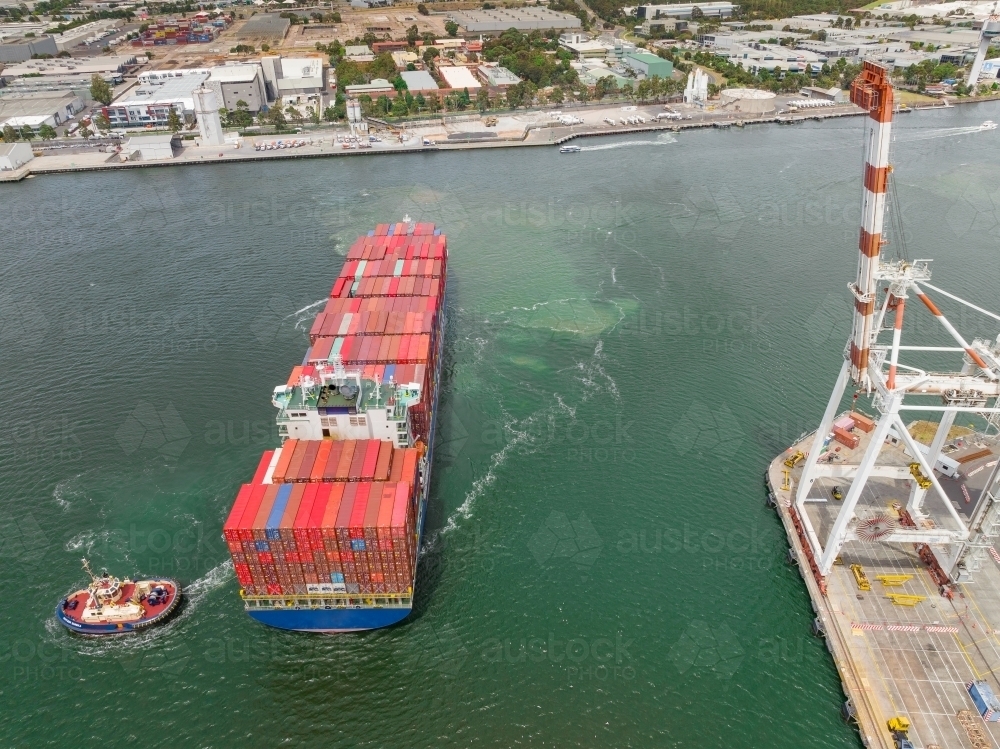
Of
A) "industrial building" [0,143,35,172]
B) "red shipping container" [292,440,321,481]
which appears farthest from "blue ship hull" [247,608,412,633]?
"industrial building" [0,143,35,172]

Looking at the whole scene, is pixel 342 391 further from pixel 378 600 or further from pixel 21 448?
pixel 21 448

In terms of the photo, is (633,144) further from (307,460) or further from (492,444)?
(307,460)

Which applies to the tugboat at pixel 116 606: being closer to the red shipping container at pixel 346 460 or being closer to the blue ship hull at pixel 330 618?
the blue ship hull at pixel 330 618

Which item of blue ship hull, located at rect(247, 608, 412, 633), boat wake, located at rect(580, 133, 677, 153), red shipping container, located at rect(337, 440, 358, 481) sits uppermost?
red shipping container, located at rect(337, 440, 358, 481)

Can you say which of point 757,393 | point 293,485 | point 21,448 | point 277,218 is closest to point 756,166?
point 757,393

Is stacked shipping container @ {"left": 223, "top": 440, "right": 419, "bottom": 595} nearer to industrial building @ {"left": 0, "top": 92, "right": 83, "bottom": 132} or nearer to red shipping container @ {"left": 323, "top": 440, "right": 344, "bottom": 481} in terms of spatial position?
red shipping container @ {"left": 323, "top": 440, "right": 344, "bottom": 481}

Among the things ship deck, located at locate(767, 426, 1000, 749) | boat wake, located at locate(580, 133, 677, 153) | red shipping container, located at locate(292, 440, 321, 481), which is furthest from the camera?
boat wake, located at locate(580, 133, 677, 153)

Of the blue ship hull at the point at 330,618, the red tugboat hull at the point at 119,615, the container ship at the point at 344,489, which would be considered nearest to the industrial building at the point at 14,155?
the container ship at the point at 344,489
